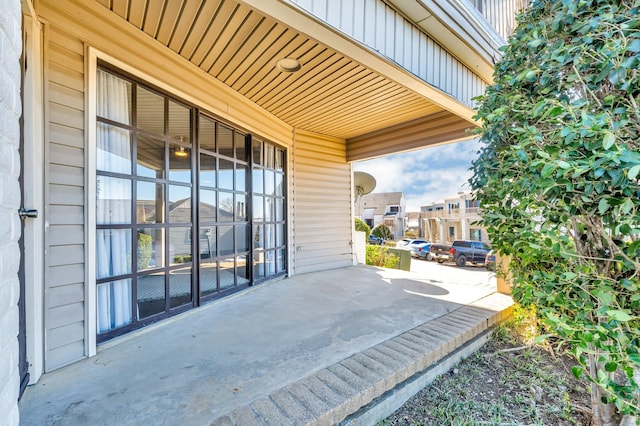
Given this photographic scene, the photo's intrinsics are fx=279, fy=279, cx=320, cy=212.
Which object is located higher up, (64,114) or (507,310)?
(64,114)

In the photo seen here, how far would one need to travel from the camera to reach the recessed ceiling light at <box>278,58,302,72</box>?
295 cm

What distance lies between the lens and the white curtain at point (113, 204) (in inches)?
90.1

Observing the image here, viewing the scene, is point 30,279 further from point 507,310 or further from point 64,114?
point 507,310

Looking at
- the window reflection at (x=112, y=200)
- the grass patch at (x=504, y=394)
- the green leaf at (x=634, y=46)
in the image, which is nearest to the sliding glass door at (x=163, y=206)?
the window reflection at (x=112, y=200)

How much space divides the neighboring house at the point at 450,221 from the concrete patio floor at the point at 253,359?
17.4 meters

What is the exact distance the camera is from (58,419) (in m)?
1.49

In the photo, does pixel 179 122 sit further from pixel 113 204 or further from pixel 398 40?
pixel 398 40

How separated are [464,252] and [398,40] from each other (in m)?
12.7

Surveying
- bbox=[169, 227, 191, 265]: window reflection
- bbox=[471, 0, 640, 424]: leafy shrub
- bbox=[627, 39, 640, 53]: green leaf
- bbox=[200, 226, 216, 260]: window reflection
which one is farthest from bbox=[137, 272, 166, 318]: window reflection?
bbox=[627, 39, 640, 53]: green leaf

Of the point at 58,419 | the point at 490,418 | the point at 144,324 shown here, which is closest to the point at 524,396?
the point at 490,418

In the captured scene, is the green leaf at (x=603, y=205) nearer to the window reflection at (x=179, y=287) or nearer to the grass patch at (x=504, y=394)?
the grass patch at (x=504, y=394)

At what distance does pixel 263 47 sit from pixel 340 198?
361 cm

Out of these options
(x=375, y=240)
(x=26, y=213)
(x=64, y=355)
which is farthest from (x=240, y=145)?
(x=375, y=240)

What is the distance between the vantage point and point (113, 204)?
94.0 inches
